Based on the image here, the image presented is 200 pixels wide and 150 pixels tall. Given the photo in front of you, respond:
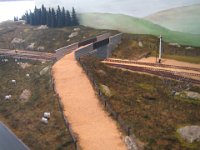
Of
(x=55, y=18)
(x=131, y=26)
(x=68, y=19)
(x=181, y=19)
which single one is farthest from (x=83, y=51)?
(x=55, y=18)

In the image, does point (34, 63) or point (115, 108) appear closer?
point (115, 108)

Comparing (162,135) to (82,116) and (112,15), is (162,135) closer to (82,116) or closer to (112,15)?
(82,116)

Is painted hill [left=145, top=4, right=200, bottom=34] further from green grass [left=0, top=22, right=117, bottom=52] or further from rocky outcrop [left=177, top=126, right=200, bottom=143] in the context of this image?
rocky outcrop [left=177, top=126, right=200, bottom=143]

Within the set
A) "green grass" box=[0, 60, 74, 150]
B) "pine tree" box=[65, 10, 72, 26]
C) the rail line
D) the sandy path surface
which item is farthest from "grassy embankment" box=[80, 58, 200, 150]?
"pine tree" box=[65, 10, 72, 26]

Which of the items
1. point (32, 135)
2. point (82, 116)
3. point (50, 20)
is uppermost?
point (50, 20)

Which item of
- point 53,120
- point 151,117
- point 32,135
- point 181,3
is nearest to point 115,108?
point 151,117

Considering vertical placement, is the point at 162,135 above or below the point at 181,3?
below

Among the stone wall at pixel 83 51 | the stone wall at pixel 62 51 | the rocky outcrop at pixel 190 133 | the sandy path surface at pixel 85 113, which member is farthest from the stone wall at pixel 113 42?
the rocky outcrop at pixel 190 133
